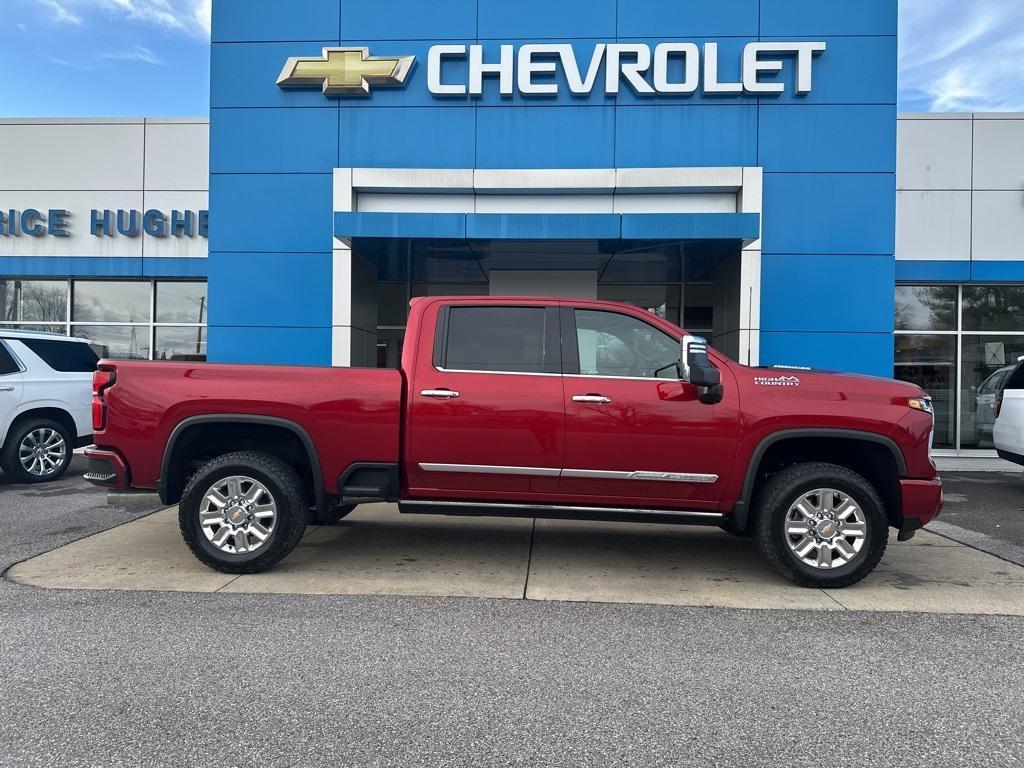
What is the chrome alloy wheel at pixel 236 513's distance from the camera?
4762mm

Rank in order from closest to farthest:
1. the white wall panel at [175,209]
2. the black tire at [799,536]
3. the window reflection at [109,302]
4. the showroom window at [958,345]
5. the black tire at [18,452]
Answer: the black tire at [799,536], the black tire at [18,452], the showroom window at [958,345], the white wall panel at [175,209], the window reflection at [109,302]

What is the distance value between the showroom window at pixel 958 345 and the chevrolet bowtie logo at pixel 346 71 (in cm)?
985

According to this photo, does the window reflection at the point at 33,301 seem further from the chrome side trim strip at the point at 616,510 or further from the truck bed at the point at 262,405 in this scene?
the chrome side trim strip at the point at 616,510

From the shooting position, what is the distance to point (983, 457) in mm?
12031

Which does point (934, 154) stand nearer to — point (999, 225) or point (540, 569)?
point (999, 225)

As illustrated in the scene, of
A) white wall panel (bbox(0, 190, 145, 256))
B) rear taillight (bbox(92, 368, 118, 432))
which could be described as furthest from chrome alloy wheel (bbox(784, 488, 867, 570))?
white wall panel (bbox(0, 190, 145, 256))

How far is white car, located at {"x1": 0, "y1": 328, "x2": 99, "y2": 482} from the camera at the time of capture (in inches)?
328

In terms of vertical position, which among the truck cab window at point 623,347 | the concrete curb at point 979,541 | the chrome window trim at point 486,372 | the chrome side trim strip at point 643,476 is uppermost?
the truck cab window at point 623,347

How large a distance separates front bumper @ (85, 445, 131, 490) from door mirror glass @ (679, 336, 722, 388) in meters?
4.08

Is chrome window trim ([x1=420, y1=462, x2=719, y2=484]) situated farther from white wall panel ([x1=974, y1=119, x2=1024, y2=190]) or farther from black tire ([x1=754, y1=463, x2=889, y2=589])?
white wall panel ([x1=974, y1=119, x2=1024, y2=190])

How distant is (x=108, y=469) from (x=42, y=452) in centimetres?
499

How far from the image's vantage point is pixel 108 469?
15.8ft

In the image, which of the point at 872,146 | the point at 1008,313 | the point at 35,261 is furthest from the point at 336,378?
the point at 1008,313

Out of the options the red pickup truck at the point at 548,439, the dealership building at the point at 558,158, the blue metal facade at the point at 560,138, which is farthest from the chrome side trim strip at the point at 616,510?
the blue metal facade at the point at 560,138
